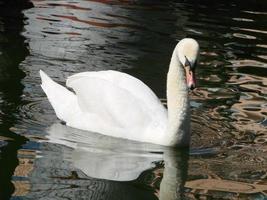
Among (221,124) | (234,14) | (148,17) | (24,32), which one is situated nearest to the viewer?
(221,124)

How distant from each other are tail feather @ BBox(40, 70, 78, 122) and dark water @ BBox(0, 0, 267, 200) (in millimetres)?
146

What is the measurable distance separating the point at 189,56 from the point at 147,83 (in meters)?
3.14

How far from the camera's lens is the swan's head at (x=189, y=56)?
689cm

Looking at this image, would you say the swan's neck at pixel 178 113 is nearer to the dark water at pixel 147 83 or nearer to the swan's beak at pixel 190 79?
the dark water at pixel 147 83

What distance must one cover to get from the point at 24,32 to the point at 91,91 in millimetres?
5109

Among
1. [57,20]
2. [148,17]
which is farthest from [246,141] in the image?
[148,17]

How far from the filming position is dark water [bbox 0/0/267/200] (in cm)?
647

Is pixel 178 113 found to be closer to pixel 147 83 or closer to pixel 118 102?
pixel 118 102

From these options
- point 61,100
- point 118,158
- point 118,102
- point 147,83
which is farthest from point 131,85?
point 147,83

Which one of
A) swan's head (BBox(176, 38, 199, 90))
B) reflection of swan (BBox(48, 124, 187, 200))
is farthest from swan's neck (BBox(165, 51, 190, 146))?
swan's head (BBox(176, 38, 199, 90))

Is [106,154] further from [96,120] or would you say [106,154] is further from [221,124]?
[221,124]

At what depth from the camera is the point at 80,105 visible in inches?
320

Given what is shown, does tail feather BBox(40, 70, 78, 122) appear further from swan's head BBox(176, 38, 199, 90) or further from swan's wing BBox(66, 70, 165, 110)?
swan's head BBox(176, 38, 199, 90)

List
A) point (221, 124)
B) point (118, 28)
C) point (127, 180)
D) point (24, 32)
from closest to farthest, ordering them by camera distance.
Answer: point (127, 180)
point (221, 124)
point (24, 32)
point (118, 28)
